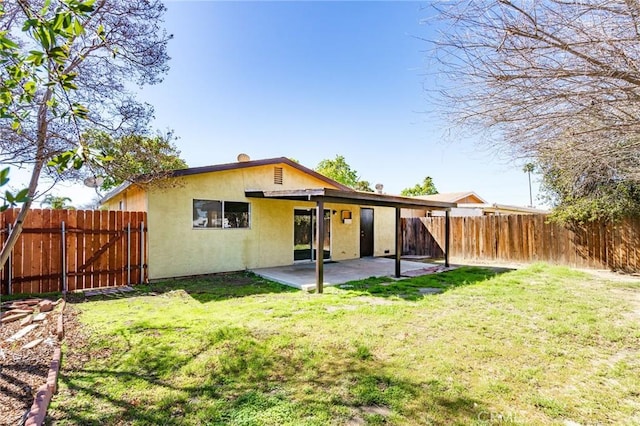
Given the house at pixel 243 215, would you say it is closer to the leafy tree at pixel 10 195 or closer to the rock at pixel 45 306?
the rock at pixel 45 306

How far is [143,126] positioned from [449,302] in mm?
6765

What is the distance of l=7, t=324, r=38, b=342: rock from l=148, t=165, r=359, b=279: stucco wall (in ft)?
12.3

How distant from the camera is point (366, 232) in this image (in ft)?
45.5

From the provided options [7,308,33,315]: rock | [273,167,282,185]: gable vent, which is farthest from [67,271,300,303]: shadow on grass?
[273,167,282,185]: gable vent

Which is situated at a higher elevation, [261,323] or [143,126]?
[143,126]

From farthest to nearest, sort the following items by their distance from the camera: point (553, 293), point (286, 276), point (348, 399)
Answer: point (286, 276), point (553, 293), point (348, 399)

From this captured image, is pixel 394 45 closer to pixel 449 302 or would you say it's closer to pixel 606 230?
pixel 449 302

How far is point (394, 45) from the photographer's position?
4258 mm

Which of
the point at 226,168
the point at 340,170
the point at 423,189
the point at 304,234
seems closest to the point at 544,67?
the point at 226,168

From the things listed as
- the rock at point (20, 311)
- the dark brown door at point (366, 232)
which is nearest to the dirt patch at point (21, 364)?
the rock at point (20, 311)

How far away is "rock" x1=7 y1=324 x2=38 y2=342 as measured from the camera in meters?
3.99

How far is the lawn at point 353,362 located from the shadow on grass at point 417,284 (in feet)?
1.86

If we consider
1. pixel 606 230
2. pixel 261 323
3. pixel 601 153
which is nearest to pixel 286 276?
pixel 261 323

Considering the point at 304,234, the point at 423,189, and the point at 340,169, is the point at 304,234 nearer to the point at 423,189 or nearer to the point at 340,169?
the point at 340,169
